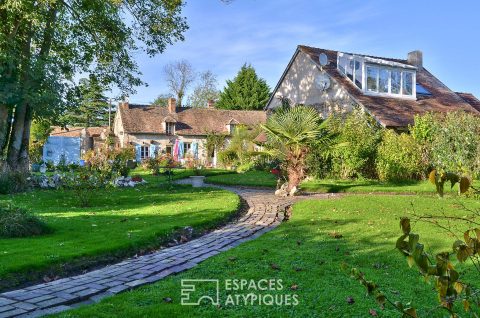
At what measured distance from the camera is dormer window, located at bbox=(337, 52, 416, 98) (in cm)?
2677

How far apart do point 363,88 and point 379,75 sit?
1837 mm

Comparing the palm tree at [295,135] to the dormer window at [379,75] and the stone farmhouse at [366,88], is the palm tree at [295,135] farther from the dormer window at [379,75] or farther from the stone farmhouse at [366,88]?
the dormer window at [379,75]

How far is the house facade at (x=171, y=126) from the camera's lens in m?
45.4

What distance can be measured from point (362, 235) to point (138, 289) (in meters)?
4.67

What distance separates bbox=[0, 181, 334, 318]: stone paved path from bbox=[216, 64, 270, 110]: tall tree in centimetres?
4750

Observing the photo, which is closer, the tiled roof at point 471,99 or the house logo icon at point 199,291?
Result: the house logo icon at point 199,291

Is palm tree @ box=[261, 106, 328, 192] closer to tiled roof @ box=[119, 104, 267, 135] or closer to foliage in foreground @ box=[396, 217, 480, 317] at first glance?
foliage in foreground @ box=[396, 217, 480, 317]

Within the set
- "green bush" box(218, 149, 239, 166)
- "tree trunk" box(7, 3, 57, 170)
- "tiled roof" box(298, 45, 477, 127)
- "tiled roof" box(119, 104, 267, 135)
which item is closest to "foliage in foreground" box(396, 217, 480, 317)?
"tree trunk" box(7, 3, 57, 170)

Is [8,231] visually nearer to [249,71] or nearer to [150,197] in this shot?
[150,197]

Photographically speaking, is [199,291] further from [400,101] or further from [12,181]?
[400,101]

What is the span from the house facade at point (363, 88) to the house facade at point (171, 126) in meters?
14.3

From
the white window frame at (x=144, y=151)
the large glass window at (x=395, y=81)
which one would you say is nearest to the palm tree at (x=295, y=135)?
the large glass window at (x=395, y=81)

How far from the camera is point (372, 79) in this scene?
27125mm

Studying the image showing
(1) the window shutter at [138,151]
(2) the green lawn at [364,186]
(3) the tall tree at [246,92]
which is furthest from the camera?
(3) the tall tree at [246,92]
